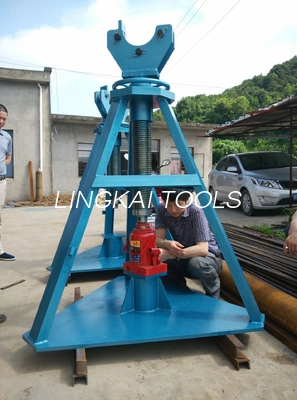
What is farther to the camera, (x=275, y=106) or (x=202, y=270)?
(x=275, y=106)

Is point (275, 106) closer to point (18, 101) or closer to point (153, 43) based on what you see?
point (153, 43)

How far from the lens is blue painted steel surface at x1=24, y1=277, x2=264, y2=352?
2.36 metres

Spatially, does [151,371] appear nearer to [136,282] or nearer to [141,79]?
[136,282]

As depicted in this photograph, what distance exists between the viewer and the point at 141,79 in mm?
2518

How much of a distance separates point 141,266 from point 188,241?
2.45ft

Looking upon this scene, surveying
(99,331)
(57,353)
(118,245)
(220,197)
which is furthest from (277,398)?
(220,197)

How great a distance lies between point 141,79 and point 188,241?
147 centimetres

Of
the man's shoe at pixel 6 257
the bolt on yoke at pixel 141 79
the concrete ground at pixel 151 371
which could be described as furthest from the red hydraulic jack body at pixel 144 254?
the man's shoe at pixel 6 257

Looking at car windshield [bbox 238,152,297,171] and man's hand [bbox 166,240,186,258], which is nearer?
man's hand [bbox 166,240,186,258]

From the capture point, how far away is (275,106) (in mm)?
6812

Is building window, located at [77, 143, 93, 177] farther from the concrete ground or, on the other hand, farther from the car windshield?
the concrete ground

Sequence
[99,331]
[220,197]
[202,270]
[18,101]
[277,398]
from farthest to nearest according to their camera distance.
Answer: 1. [18,101]
2. [220,197]
3. [202,270]
4. [99,331]
5. [277,398]

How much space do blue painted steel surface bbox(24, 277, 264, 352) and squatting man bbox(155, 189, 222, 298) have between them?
0.22m

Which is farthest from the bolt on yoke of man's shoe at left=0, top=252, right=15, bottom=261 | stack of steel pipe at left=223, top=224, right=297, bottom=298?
man's shoe at left=0, top=252, right=15, bottom=261
